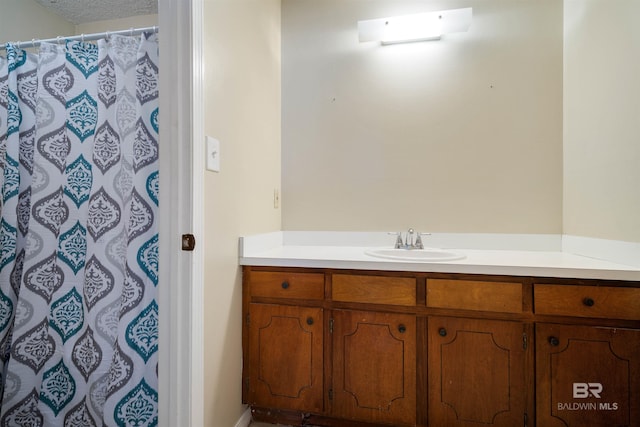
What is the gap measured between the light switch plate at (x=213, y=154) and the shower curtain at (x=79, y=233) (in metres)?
0.27

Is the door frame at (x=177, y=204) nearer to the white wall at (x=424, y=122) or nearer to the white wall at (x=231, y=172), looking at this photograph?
the white wall at (x=231, y=172)

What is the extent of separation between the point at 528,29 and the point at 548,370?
1.77m

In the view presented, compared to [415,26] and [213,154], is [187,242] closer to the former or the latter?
[213,154]

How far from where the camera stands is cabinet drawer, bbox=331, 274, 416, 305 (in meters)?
1.32

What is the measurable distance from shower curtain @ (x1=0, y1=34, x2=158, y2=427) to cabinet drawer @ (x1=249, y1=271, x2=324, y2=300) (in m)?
0.45

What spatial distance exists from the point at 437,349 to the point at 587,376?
1.78ft

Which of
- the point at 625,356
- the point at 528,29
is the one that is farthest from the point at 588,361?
the point at 528,29

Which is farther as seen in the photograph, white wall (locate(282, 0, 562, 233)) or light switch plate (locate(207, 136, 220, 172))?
white wall (locate(282, 0, 562, 233))

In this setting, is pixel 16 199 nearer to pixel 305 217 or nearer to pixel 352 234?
pixel 305 217

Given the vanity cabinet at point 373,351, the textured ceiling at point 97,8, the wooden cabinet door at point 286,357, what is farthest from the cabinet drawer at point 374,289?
the textured ceiling at point 97,8

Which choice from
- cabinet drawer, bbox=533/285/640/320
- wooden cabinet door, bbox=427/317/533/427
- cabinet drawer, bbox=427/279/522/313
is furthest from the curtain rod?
cabinet drawer, bbox=533/285/640/320

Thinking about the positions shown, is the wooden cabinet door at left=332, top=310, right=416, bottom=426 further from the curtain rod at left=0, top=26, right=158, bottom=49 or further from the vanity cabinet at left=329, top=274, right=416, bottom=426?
the curtain rod at left=0, top=26, right=158, bottom=49

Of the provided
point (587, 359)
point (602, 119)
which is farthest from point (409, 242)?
point (602, 119)

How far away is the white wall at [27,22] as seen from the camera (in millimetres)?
1882
